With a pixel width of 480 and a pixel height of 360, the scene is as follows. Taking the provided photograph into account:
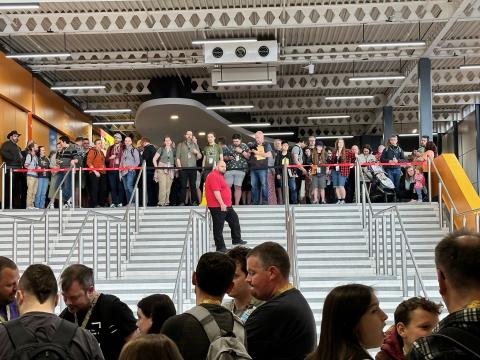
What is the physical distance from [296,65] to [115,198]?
1046 cm

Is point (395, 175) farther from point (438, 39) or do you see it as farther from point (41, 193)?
point (41, 193)

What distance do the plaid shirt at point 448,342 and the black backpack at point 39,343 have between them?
136 cm

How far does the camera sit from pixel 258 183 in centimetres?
1598

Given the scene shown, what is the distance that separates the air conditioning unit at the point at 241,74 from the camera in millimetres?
22156

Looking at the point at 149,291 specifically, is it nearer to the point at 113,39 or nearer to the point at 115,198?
the point at 115,198

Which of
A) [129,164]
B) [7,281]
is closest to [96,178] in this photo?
[129,164]

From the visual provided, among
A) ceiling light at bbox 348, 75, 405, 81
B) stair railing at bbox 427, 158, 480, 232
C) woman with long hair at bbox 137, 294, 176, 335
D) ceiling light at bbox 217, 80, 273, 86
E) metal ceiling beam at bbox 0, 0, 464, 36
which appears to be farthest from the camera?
ceiling light at bbox 348, 75, 405, 81

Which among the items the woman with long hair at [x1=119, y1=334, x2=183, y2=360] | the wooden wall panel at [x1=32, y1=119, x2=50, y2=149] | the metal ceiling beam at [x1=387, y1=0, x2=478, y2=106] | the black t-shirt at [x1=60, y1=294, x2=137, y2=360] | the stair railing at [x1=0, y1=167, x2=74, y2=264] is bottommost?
the black t-shirt at [x1=60, y1=294, x2=137, y2=360]

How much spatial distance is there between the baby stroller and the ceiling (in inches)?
137

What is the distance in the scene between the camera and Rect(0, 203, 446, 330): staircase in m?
11.1

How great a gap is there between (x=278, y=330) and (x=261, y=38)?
18.3 meters

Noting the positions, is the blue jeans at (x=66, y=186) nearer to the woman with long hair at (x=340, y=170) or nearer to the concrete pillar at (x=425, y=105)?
the woman with long hair at (x=340, y=170)

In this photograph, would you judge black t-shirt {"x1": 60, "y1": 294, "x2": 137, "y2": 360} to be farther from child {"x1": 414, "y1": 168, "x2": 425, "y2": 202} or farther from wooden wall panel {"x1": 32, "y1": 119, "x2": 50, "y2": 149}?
wooden wall panel {"x1": 32, "y1": 119, "x2": 50, "y2": 149}

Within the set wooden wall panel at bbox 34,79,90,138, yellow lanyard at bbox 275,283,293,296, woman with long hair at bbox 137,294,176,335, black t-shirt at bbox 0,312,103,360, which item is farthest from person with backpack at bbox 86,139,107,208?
black t-shirt at bbox 0,312,103,360
